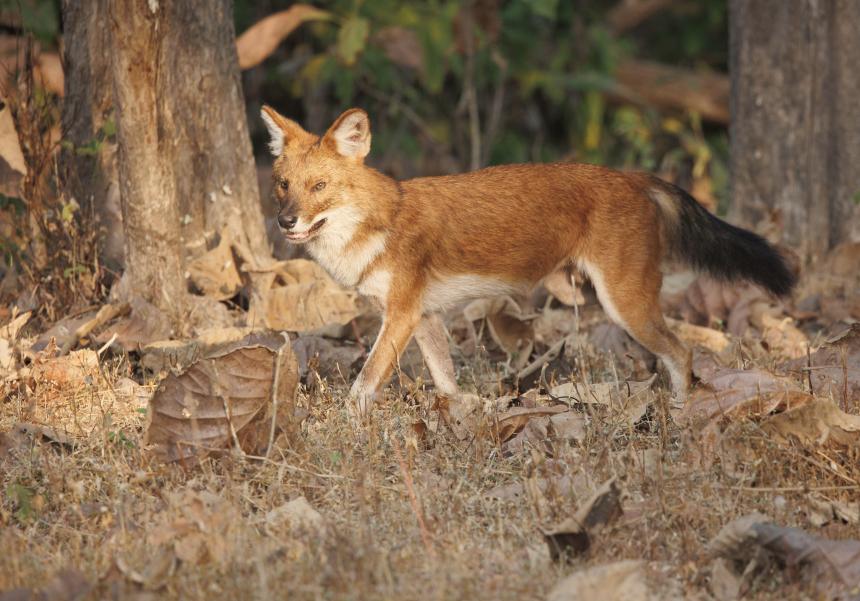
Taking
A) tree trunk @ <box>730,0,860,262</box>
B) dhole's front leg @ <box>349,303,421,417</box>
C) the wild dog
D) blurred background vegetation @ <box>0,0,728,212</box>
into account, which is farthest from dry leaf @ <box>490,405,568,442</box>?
blurred background vegetation @ <box>0,0,728,212</box>

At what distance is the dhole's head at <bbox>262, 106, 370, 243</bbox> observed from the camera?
5785mm

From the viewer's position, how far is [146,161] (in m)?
6.11

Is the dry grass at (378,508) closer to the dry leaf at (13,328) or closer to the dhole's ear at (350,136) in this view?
the dry leaf at (13,328)

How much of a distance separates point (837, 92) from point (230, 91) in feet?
14.0

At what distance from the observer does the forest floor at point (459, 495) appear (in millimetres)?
3615

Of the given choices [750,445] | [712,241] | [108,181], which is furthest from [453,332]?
[750,445]

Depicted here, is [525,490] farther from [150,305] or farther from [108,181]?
[108,181]

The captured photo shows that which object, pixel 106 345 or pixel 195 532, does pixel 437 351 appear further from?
pixel 195 532

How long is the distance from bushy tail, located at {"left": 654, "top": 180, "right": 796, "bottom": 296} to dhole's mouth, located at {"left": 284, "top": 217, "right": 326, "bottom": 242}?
69.0 inches

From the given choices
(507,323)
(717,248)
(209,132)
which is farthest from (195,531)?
(209,132)

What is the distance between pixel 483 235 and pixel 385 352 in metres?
0.87

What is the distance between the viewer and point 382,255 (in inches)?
228

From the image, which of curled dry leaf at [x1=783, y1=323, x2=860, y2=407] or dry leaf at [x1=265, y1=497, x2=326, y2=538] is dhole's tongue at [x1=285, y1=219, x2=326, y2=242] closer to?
dry leaf at [x1=265, y1=497, x2=326, y2=538]

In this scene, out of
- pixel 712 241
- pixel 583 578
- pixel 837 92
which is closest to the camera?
pixel 583 578
